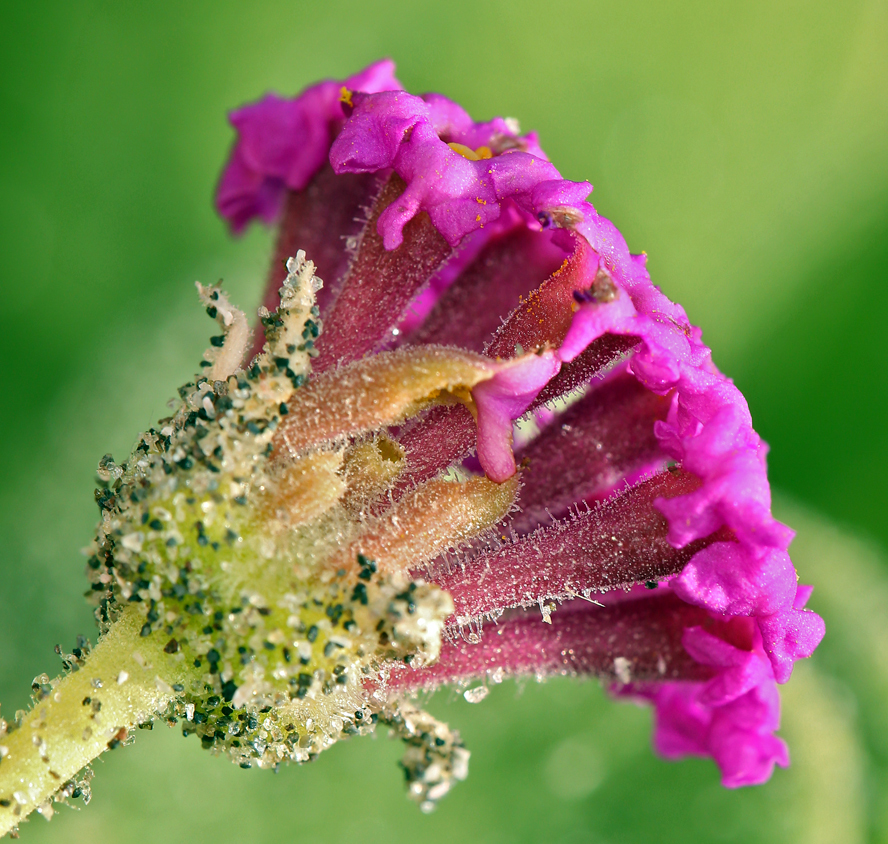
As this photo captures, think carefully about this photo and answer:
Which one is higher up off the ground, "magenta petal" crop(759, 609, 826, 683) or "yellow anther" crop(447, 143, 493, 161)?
"yellow anther" crop(447, 143, 493, 161)

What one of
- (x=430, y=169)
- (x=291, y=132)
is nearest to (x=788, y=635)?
(x=430, y=169)

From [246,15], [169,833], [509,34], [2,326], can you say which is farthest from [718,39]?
[169,833]

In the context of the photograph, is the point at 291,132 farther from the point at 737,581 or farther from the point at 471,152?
the point at 737,581

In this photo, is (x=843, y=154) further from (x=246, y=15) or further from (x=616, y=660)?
(x=616, y=660)

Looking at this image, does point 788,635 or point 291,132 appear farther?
point 291,132

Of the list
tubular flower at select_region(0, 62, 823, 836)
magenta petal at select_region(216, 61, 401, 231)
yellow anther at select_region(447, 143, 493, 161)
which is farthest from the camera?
magenta petal at select_region(216, 61, 401, 231)

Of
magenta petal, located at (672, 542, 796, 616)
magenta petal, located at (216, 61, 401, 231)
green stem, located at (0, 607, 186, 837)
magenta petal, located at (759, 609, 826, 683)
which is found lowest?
magenta petal, located at (759, 609, 826, 683)

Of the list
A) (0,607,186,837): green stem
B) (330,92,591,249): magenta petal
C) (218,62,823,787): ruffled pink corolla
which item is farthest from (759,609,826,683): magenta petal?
(0,607,186,837): green stem

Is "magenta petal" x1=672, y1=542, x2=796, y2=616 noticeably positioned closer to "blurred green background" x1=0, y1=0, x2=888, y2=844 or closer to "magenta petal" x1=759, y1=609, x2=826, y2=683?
"magenta petal" x1=759, y1=609, x2=826, y2=683

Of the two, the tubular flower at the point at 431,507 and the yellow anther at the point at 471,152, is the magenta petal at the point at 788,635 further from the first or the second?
the yellow anther at the point at 471,152
